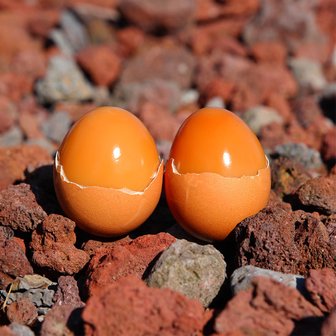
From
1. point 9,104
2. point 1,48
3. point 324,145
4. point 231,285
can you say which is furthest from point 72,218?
point 1,48

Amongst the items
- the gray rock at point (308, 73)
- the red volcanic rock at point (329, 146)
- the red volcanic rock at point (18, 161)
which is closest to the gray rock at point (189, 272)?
the red volcanic rock at point (18, 161)

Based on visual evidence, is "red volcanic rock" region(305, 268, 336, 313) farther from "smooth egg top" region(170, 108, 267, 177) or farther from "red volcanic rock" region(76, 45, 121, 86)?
"red volcanic rock" region(76, 45, 121, 86)

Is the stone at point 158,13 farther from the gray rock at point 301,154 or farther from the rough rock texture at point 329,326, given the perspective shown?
the rough rock texture at point 329,326

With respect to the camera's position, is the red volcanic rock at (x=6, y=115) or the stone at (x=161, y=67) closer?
the red volcanic rock at (x=6, y=115)

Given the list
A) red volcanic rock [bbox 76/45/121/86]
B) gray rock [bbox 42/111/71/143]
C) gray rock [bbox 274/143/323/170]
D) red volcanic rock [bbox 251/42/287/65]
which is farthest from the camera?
red volcanic rock [bbox 251/42/287/65]

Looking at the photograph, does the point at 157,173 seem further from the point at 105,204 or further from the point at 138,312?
the point at 138,312

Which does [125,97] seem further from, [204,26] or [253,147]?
[253,147]

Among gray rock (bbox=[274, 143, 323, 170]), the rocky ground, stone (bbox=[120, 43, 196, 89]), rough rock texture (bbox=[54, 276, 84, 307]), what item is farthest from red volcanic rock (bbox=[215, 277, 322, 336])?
stone (bbox=[120, 43, 196, 89])

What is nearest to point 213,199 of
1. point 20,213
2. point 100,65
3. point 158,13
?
point 20,213
